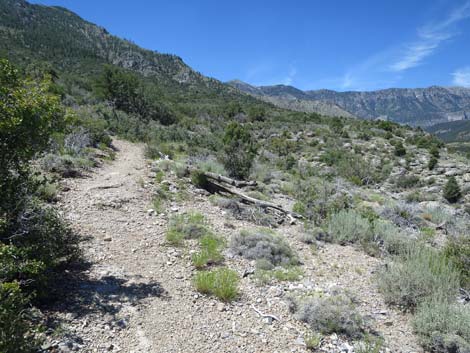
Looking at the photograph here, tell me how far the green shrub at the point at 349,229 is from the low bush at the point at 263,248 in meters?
Answer: 1.74

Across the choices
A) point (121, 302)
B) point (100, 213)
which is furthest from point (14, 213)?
point (100, 213)

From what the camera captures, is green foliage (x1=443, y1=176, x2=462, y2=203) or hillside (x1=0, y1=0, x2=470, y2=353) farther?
green foliage (x1=443, y1=176, x2=462, y2=203)

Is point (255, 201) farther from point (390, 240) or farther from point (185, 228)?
point (390, 240)

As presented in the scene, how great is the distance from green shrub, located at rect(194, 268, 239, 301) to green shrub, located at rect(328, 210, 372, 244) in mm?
3454

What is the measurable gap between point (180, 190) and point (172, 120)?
66.7 ft

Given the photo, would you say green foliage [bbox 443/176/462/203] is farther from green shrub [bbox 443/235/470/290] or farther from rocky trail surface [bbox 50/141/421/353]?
rocky trail surface [bbox 50/141/421/353]

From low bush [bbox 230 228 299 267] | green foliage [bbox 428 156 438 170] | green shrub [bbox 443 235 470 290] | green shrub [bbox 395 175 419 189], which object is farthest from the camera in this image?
green foliage [bbox 428 156 438 170]

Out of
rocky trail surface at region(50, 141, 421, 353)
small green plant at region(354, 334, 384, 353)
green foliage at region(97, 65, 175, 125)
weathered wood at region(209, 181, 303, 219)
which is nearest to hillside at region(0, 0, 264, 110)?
green foliage at region(97, 65, 175, 125)

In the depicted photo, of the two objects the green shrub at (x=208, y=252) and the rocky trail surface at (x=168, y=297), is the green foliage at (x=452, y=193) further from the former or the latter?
the green shrub at (x=208, y=252)

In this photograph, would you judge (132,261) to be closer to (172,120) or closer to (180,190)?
(180,190)

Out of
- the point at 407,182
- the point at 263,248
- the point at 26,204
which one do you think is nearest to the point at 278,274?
the point at 263,248

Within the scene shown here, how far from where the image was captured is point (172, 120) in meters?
27.6

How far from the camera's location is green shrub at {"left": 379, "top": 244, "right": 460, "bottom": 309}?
440cm

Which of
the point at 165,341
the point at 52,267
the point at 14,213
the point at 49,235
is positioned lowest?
the point at 165,341
